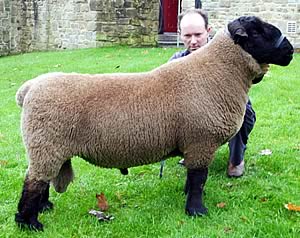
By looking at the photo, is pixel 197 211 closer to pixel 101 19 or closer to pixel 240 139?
pixel 240 139

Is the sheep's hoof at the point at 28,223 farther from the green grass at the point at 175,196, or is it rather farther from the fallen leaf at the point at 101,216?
the fallen leaf at the point at 101,216

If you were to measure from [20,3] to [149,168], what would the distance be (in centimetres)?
1723

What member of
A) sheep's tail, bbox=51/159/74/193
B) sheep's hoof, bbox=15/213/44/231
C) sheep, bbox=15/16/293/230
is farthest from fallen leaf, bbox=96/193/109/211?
sheep's hoof, bbox=15/213/44/231

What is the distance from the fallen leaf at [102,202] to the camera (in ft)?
15.4

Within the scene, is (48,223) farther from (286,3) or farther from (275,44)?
(286,3)

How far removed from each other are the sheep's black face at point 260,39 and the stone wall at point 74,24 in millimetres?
13202

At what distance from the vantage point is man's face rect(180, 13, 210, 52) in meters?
5.07

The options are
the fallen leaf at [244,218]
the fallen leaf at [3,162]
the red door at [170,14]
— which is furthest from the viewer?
the red door at [170,14]

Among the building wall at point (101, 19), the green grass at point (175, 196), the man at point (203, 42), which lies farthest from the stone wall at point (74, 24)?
the man at point (203, 42)

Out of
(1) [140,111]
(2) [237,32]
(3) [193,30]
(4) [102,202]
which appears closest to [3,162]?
(4) [102,202]

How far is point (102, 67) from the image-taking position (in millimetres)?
13062

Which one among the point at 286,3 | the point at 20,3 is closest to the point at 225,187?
the point at 286,3

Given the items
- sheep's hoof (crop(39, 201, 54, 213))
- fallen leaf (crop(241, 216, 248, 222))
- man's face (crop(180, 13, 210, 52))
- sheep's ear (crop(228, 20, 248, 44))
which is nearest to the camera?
sheep's ear (crop(228, 20, 248, 44))

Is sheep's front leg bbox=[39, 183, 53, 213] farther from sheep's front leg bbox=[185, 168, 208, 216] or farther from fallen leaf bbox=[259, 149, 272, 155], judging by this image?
fallen leaf bbox=[259, 149, 272, 155]
